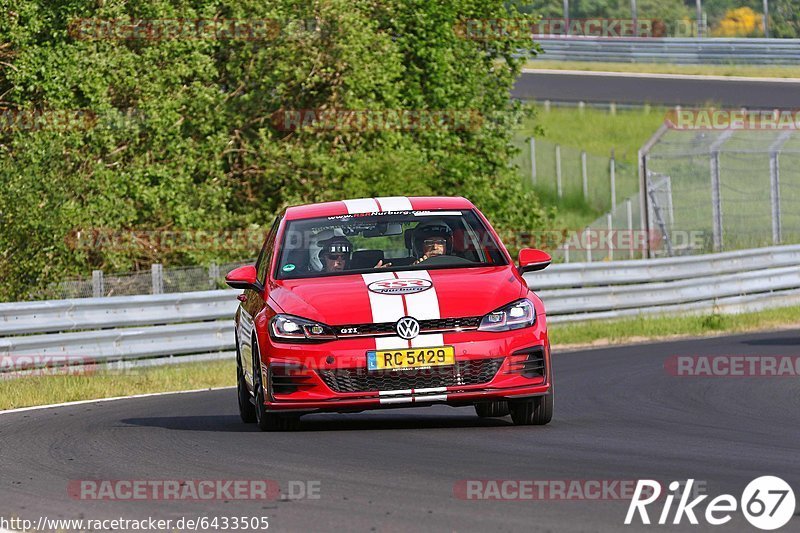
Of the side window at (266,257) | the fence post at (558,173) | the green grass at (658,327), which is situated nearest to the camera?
the side window at (266,257)

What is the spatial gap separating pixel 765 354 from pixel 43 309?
7872 mm

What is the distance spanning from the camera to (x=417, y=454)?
8633 mm

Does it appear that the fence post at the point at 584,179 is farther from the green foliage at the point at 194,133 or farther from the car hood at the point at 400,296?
the car hood at the point at 400,296

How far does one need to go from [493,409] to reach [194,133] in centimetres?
1640

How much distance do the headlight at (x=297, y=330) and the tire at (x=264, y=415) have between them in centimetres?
34

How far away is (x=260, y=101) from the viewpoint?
1071 inches

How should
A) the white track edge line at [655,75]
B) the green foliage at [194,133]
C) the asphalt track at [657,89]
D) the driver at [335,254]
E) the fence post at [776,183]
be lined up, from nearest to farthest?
the driver at [335,254] → the green foliage at [194,133] → the fence post at [776,183] → the asphalt track at [657,89] → the white track edge line at [655,75]

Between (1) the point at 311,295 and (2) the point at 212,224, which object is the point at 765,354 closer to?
(1) the point at 311,295

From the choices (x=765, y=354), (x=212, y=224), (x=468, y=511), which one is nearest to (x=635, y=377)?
(x=765, y=354)

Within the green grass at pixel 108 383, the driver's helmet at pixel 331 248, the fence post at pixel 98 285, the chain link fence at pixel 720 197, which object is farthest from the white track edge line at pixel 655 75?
the driver's helmet at pixel 331 248

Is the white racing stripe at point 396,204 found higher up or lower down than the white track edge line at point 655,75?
higher up

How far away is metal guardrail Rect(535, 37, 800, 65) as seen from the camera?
152ft

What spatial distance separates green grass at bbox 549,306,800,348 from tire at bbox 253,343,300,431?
11589 mm

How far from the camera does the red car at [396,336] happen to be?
9.69 metres
